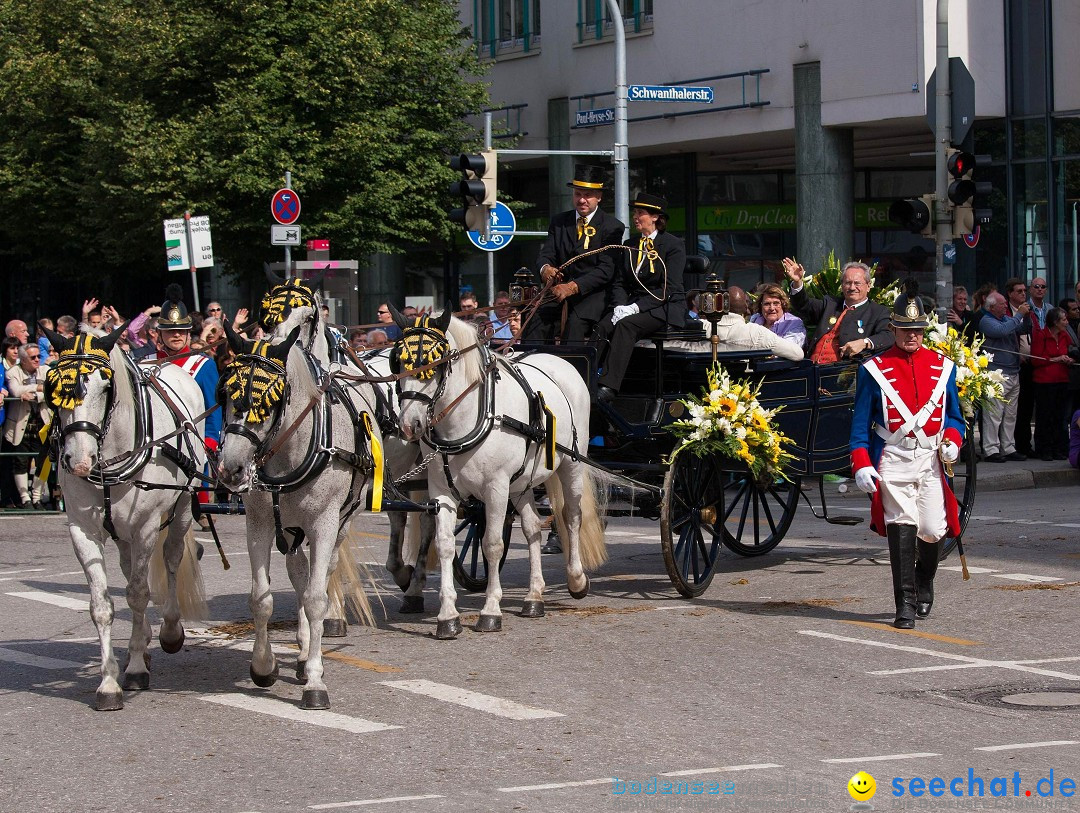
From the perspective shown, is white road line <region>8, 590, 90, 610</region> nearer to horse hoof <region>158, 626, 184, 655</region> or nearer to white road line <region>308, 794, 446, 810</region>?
horse hoof <region>158, 626, 184, 655</region>

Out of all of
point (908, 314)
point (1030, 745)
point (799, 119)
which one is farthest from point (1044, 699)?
point (799, 119)

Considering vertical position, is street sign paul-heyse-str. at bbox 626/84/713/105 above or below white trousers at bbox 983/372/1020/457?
above

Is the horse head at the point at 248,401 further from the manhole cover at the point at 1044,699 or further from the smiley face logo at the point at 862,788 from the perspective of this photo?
the manhole cover at the point at 1044,699

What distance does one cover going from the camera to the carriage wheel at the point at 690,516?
35.7ft

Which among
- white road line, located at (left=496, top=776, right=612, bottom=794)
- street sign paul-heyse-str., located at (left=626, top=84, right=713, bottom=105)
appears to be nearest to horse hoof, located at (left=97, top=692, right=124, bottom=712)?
white road line, located at (left=496, top=776, right=612, bottom=794)

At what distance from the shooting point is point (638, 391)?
482 inches

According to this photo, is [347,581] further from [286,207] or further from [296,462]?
[286,207]

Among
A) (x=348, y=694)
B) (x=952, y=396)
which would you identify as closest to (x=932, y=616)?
(x=952, y=396)

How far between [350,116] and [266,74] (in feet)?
6.36

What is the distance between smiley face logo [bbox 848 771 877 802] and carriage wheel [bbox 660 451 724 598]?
4366 mm

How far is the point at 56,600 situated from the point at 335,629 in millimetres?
2922

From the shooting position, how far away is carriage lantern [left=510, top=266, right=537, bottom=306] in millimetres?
11945

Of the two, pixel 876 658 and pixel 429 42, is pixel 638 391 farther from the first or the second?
pixel 429 42

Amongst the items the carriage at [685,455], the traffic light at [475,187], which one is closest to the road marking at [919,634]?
the carriage at [685,455]
